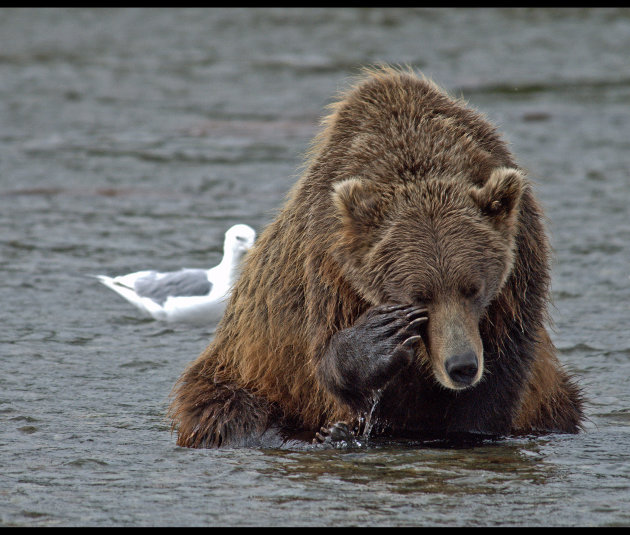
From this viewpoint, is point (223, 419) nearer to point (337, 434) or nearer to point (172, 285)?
point (337, 434)

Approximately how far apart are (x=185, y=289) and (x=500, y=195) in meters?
4.78

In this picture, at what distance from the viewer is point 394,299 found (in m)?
5.32

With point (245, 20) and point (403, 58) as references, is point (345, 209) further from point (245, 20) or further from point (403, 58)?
point (245, 20)

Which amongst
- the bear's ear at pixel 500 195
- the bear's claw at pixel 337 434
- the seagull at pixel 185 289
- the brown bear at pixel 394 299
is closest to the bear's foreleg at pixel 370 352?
the brown bear at pixel 394 299

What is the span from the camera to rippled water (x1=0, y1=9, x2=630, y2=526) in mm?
5230

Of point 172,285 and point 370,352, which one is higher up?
point 172,285

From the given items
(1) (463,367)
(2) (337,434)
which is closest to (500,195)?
(1) (463,367)

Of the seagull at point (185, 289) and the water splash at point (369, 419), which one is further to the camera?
the seagull at point (185, 289)

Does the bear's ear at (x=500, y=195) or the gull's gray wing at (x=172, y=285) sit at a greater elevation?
the bear's ear at (x=500, y=195)

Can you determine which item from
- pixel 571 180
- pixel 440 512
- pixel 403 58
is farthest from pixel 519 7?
pixel 440 512

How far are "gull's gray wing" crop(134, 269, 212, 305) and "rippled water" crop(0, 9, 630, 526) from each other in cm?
24

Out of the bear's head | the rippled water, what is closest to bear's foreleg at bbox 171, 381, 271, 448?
the rippled water

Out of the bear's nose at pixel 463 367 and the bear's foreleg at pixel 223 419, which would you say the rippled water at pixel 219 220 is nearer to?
the bear's foreleg at pixel 223 419

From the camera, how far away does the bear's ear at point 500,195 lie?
526 cm
